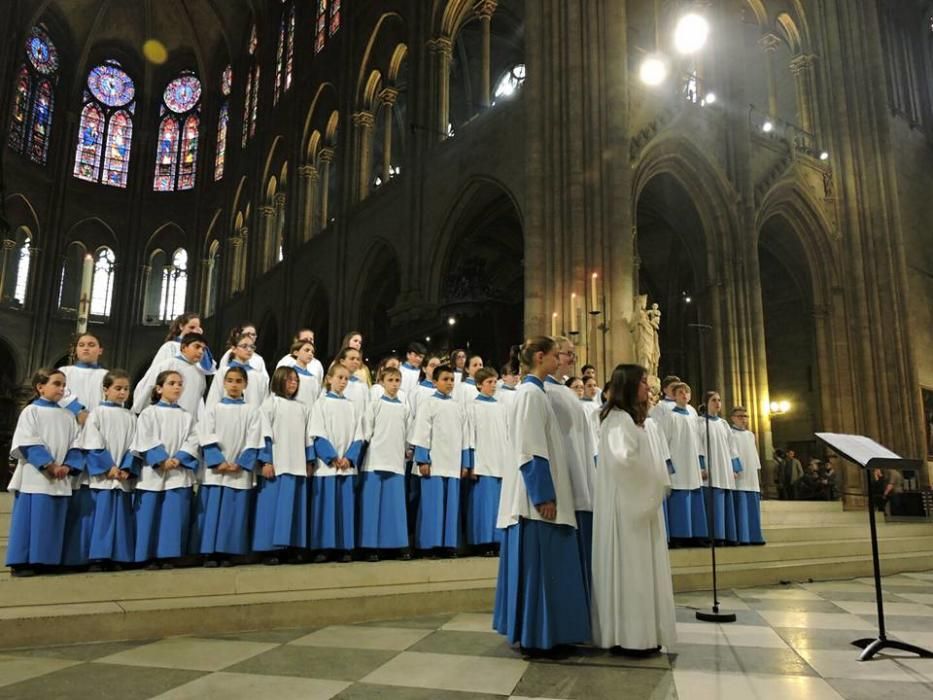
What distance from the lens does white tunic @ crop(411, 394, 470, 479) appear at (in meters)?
6.61

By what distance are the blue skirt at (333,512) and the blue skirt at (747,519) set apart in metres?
5.05

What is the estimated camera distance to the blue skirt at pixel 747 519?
888cm

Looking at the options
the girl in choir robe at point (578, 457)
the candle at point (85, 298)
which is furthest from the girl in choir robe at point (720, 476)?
the candle at point (85, 298)

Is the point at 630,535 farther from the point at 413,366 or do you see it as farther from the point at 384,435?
the point at 413,366

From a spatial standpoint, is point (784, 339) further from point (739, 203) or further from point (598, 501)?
point (598, 501)

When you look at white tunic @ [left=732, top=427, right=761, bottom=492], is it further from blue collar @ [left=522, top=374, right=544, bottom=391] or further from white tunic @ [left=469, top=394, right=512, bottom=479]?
blue collar @ [left=522, top=374, right=544, bottom=391]

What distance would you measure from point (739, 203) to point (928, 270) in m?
9.21

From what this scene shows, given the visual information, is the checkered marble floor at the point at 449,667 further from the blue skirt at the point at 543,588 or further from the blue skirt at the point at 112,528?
the blue skirt at the point at 112,528

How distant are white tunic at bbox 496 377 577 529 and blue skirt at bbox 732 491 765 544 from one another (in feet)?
18.1

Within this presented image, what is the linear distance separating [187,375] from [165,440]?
3.07ft

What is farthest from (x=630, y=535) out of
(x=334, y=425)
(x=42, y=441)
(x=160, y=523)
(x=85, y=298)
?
(x=85, y=298)

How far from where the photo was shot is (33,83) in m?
31.9

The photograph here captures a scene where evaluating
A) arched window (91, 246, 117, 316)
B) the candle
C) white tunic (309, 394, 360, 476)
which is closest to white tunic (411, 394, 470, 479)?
white tunic (309, 394, 360, 476)

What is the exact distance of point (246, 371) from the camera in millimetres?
6395
